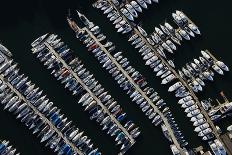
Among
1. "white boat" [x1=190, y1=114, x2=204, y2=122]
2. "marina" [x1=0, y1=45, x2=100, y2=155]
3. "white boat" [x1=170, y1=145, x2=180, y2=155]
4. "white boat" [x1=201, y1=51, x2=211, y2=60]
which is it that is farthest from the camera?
"white boat" [x1=201, y1=51, x2=211, y2=60]

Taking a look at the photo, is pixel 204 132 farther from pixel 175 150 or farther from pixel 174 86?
pixel 174 86

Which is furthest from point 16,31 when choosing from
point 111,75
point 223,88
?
point 223,88

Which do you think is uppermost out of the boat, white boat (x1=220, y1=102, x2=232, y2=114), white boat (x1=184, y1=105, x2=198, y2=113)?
the boat

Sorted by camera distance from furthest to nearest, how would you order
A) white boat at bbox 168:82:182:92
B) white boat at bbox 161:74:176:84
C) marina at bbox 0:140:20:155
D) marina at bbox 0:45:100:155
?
1. white boat at bbox 161:74:176:84
2. white boat at bbox 168:82:182:92
3. marina at bbox 0:45:100:155
4. marina at bbox 0:140:20:155

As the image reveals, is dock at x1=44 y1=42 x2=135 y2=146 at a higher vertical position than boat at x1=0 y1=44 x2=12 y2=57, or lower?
lower

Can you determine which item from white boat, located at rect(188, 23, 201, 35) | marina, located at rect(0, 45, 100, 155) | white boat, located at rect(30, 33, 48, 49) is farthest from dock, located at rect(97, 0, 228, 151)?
marina, located at rect(0, 45, 100, 155)

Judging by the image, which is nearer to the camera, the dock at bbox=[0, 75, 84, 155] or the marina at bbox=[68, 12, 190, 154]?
the dock at bbox=[0, 75, 84, 155]

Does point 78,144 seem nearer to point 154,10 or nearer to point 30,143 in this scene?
point 30,143

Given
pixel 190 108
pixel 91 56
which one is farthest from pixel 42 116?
pixel 190 108

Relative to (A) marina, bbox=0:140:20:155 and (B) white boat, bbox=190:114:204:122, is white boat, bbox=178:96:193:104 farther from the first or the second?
(A) marina, bbox=0:140:20:155
